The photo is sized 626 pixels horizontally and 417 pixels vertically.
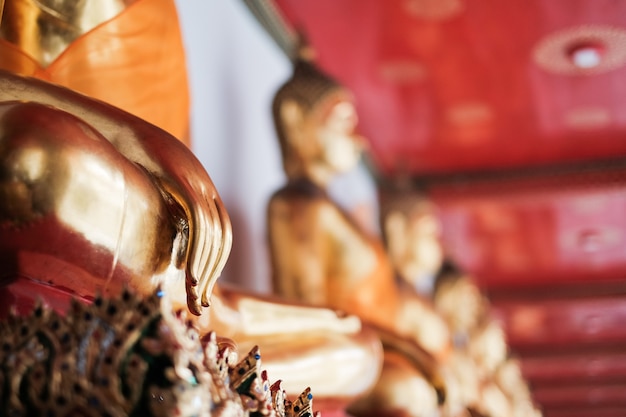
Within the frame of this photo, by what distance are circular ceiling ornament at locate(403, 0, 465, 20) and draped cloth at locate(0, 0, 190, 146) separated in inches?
55.1

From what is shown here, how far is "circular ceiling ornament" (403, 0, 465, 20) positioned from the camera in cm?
264

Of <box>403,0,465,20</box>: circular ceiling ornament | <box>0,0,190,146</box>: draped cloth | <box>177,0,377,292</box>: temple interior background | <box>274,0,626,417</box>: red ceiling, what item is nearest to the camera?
<box>0,0,190,146</box>: draped cloth

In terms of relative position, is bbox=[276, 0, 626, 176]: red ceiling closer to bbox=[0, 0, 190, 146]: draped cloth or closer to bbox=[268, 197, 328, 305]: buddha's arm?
bbox=[268, 197, 328, 305]: buddha's arm

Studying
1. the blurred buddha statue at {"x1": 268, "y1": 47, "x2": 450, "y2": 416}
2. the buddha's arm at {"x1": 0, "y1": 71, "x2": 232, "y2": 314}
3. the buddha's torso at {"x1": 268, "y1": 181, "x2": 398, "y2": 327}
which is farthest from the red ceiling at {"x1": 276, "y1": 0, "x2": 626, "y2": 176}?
the buddha's arm at {"x1": 0, "y1": 71, "x2": 232, "y2": 314}

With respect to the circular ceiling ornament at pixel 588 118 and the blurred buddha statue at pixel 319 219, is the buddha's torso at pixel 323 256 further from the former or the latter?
the circular ceiling ornament at pixel 588 118

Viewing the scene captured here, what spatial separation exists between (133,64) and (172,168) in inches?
14.7

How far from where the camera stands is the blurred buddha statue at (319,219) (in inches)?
85.9

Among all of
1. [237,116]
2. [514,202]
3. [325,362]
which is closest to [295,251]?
[237,116]

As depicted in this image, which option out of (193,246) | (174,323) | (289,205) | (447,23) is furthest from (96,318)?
(447,23)

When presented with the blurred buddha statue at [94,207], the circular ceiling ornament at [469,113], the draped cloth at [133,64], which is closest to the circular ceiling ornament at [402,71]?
the circular ceiling ornament at [469,113]

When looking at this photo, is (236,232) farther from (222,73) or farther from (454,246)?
(454,246)

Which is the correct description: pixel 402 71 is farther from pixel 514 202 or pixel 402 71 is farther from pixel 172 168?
pixel 172 168

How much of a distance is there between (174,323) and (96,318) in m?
0.05

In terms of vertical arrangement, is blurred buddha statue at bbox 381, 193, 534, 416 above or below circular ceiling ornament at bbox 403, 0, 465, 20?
below
